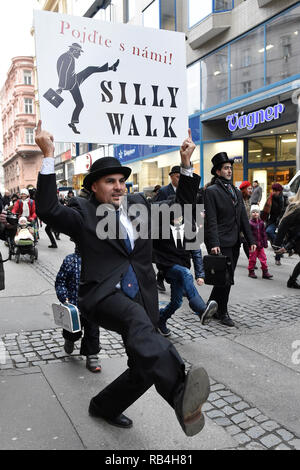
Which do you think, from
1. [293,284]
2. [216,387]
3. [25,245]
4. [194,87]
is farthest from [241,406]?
[194,87]

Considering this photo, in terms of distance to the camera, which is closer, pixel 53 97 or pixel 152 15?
pixel 53 97

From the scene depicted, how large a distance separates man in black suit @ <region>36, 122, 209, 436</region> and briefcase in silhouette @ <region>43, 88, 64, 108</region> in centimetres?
136

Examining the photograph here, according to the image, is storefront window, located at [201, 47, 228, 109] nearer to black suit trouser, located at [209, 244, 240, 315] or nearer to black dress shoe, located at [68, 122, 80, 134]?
black suit trouser, located at [209, 244, 240, 315]

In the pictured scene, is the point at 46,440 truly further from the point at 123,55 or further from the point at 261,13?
the point at 261,13

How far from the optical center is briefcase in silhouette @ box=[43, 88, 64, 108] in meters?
4.04

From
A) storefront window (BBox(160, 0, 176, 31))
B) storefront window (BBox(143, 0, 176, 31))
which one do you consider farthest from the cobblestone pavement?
storefront window (BBox(143, 0, 176, 31))

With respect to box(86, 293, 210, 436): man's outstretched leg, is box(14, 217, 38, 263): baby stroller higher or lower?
lower

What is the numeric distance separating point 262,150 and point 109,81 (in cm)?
1387

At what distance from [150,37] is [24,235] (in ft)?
22.8

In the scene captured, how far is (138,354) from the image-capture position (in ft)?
7.56

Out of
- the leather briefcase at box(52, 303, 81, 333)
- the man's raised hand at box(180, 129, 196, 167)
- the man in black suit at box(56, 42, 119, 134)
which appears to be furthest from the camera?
the man in black suit at box(56, 42, 119, 134)

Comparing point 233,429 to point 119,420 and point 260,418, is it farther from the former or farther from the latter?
point 119,420

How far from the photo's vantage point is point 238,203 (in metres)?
5.42

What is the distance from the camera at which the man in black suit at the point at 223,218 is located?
5.21 metres
